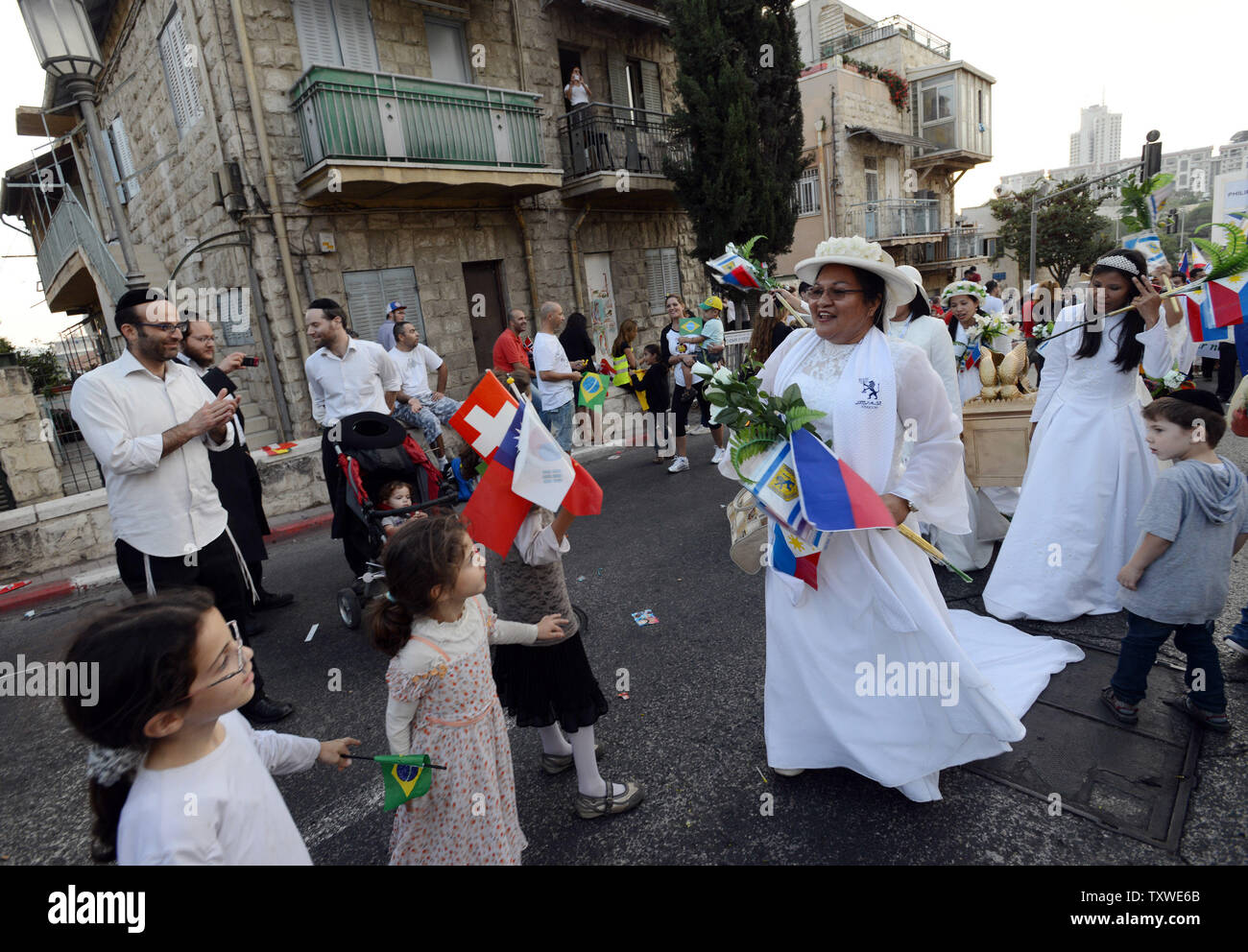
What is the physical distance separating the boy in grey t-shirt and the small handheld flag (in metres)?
2.89

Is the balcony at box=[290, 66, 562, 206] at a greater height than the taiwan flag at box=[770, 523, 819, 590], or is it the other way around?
the balcony at box=[290, 66, 562, 206]

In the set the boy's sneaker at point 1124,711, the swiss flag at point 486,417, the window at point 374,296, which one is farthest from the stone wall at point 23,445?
the boy's sneaker at point 1124,711

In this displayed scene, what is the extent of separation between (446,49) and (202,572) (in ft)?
40.5

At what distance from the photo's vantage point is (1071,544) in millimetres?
3801

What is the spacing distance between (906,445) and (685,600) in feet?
7.49

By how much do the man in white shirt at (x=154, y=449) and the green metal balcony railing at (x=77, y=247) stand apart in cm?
679

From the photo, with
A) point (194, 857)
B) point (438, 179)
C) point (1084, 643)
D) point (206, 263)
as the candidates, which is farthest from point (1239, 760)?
point (206, 263)

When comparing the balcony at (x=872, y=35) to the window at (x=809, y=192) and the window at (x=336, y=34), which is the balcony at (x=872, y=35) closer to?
the window at (x=809, y=192)

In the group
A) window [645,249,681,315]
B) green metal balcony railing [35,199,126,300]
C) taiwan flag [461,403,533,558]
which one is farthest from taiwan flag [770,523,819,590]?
window [645,249,681,315]

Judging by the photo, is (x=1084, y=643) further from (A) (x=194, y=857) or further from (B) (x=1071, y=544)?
(A) (x=194, y=857)

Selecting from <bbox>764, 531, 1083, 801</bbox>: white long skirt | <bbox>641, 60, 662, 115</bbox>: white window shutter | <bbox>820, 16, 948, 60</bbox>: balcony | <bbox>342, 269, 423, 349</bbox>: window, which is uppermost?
<bbox>820, 16, 948, 60</bbox>: balcony

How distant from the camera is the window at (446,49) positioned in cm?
1208

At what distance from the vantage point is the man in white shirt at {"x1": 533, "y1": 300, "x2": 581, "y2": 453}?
7715 mm

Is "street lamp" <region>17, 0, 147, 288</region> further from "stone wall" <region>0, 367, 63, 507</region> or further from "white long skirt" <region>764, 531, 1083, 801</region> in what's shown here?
"white long skirt" <region>764, 531, 1083, 801</region>
